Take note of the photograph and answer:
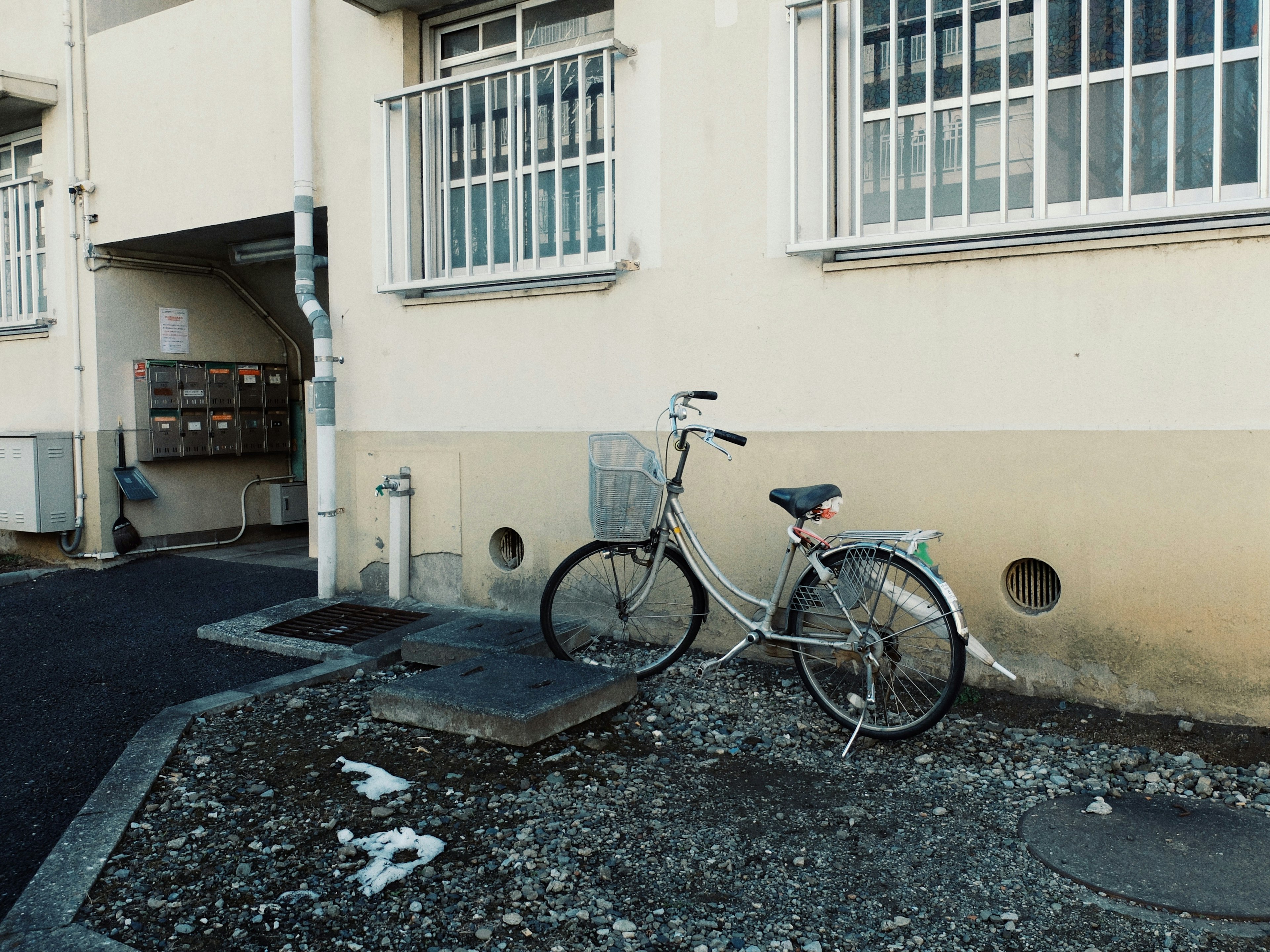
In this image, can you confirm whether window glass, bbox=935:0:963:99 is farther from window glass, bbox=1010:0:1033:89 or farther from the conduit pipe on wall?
the conduit pipe on wall

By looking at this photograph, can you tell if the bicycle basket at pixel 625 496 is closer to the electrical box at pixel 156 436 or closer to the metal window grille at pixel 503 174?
the metal window grille at pixel 503 174

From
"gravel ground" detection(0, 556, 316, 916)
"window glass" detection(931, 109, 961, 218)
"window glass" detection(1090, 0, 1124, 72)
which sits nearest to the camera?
"gravel ground" detection(0, 556, 316, 916)

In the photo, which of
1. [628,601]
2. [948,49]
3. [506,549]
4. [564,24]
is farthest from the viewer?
[506,549]

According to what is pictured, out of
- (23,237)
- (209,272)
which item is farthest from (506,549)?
(23,237)

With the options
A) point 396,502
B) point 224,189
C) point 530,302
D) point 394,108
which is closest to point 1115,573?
point 530,302

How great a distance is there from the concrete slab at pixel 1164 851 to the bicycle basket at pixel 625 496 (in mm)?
2140

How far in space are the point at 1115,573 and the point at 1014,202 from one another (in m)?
1.77

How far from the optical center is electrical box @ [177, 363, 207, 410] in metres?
9.15

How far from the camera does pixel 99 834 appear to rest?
3230 mm

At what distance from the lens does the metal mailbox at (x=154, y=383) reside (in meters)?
8.90

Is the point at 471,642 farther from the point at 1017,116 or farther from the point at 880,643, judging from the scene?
the point at 1017,116

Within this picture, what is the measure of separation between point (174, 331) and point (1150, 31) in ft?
27.2

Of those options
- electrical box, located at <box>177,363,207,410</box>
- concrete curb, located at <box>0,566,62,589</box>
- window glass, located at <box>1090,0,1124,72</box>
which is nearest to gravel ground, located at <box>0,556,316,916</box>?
concrete curb, located at <box>0,566,62,589</box>

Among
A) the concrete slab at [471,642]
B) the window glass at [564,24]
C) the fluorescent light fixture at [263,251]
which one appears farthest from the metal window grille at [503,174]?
the concrete slab at [471,642]
